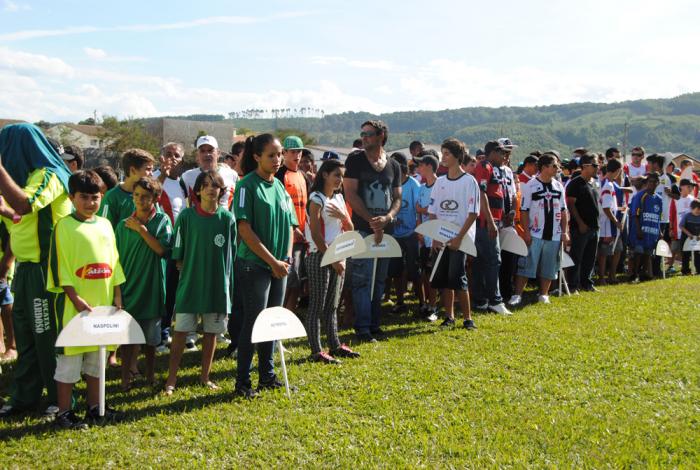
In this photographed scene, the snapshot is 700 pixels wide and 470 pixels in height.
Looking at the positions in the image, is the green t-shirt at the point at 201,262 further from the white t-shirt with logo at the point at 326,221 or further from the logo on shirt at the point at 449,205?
the logo on shirt at the point at 449,205

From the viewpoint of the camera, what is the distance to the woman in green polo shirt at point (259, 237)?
4980 mm

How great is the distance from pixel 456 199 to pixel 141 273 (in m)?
4.03

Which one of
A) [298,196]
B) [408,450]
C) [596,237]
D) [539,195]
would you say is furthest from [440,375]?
[596,237]

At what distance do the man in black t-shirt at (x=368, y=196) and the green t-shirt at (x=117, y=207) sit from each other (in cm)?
237

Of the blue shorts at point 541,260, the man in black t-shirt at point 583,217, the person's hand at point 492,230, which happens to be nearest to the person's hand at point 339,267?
the person's hand at point 492,230

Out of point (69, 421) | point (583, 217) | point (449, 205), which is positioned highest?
point (449, 205)

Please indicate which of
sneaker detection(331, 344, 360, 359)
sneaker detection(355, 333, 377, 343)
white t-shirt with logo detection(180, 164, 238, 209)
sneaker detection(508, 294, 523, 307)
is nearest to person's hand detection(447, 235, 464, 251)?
sneaker detection(355, 333, 377, 343)

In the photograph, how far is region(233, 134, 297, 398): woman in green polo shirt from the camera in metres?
4.98

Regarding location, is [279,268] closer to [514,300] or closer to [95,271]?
[95,271]

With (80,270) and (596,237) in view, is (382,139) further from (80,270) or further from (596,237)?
(596,237)

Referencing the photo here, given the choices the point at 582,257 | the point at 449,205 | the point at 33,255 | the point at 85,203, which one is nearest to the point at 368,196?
the point at 449,205

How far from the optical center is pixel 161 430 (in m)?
4.46

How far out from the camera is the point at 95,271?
4449mm

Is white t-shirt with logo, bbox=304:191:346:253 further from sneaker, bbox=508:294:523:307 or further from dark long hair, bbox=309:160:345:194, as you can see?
sneaker, bbox=508:294:523:307
